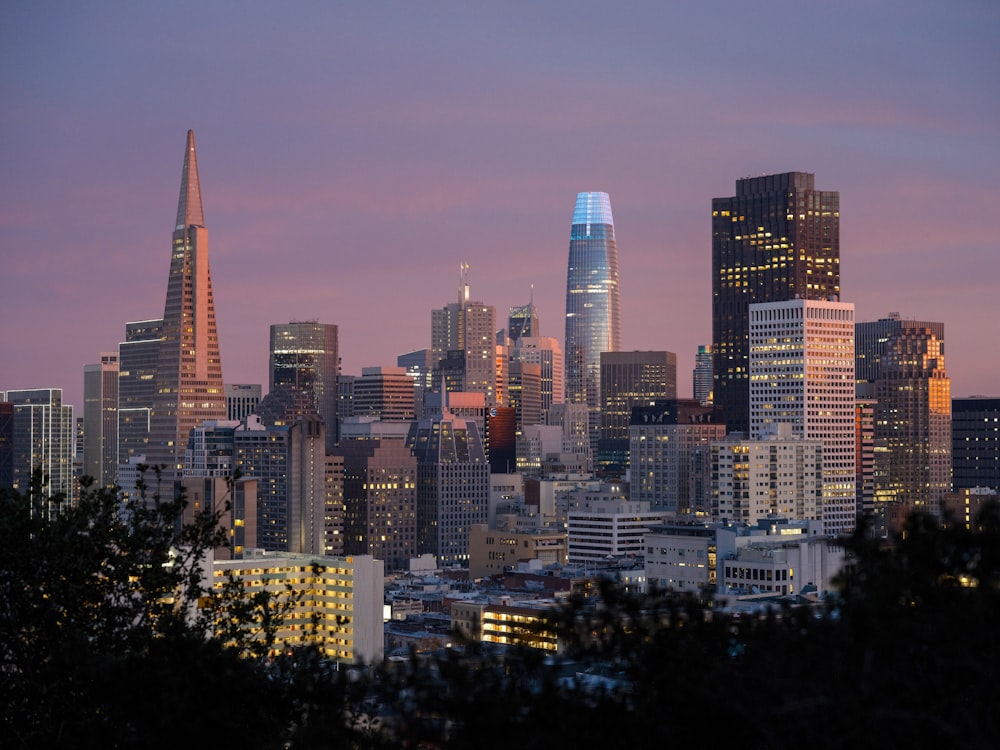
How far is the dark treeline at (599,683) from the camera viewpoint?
21.0 m

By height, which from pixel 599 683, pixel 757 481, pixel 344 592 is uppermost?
pixel 599 683

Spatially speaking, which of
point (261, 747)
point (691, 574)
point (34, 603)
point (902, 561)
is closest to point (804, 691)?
point (902, 561)

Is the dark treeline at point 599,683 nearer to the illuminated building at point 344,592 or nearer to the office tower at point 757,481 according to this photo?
the illuminated building at point 344,592

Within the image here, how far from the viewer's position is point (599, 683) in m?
25.7

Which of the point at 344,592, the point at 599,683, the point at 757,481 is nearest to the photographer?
the point at 599,683

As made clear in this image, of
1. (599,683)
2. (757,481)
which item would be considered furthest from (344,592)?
(599,683)

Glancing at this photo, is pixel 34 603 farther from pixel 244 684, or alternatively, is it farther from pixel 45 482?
pixel 244 684

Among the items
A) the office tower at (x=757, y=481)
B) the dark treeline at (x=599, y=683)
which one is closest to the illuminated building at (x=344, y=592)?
the office tower at (x=757, y=481)

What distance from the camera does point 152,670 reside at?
81.0 feet

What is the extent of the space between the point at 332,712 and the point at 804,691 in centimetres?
755

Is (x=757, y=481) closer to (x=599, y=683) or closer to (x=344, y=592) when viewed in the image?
(x=344, y=592)

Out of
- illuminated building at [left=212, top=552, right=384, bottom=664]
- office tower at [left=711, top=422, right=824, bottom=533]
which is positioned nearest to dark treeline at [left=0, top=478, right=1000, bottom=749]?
illuminated building at [left=212, top=552, right=384, bottom=664]

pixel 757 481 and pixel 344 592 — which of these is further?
pixel 757 481

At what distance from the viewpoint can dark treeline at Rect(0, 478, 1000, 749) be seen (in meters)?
21.0
